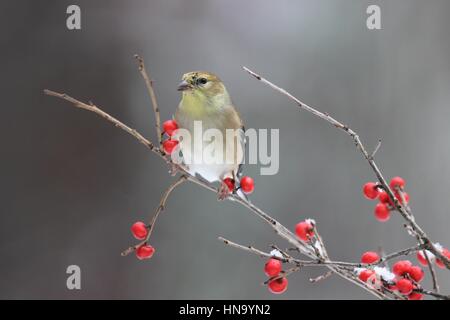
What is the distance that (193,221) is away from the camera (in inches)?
129

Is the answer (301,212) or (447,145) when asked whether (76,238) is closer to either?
(301,212)

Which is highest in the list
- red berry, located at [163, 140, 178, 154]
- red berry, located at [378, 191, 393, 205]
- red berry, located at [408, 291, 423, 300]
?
red berry, located at [163, 140, 178, 154]

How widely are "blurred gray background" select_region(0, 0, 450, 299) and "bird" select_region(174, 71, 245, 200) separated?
Result: 134 centimetres

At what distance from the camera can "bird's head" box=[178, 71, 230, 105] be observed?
156 centimetres

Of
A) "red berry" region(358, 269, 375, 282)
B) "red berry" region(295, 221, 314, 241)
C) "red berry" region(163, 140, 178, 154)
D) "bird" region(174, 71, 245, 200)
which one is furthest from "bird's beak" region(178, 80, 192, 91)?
"red berry" region(358, 269, 375, 282)

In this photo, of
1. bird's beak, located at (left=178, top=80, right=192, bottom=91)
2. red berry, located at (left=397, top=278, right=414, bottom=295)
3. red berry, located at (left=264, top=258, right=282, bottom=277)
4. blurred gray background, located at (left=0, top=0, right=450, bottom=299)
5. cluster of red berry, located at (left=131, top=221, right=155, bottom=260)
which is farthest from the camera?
blurred gray background, located at (left=0, top=0, right=450, bottom=299)

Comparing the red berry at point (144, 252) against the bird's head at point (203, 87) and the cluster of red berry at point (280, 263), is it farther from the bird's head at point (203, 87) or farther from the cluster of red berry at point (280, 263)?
the bird's head at point (203, 87)

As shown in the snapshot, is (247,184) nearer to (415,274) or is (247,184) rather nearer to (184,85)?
(184,85)

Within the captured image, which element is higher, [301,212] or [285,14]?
[285,14]

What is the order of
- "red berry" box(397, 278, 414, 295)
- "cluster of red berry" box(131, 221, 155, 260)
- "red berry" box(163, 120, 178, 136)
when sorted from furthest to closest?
1. "red berry" box(163, 120, 178, 136)
2. "cluster of red berry" box(131, 221, 155, 260)
3. "red berry" box(397, 278, 414, 295)

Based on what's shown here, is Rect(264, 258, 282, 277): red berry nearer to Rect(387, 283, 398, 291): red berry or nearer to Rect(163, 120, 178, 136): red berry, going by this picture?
Rect(387, 283, 398, 291): red berry

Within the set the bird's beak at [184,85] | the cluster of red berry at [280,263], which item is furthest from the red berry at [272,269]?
the bird's beak at [184,85]

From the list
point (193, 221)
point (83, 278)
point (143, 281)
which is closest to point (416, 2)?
point (193, 221)

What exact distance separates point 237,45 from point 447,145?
1472 mm
